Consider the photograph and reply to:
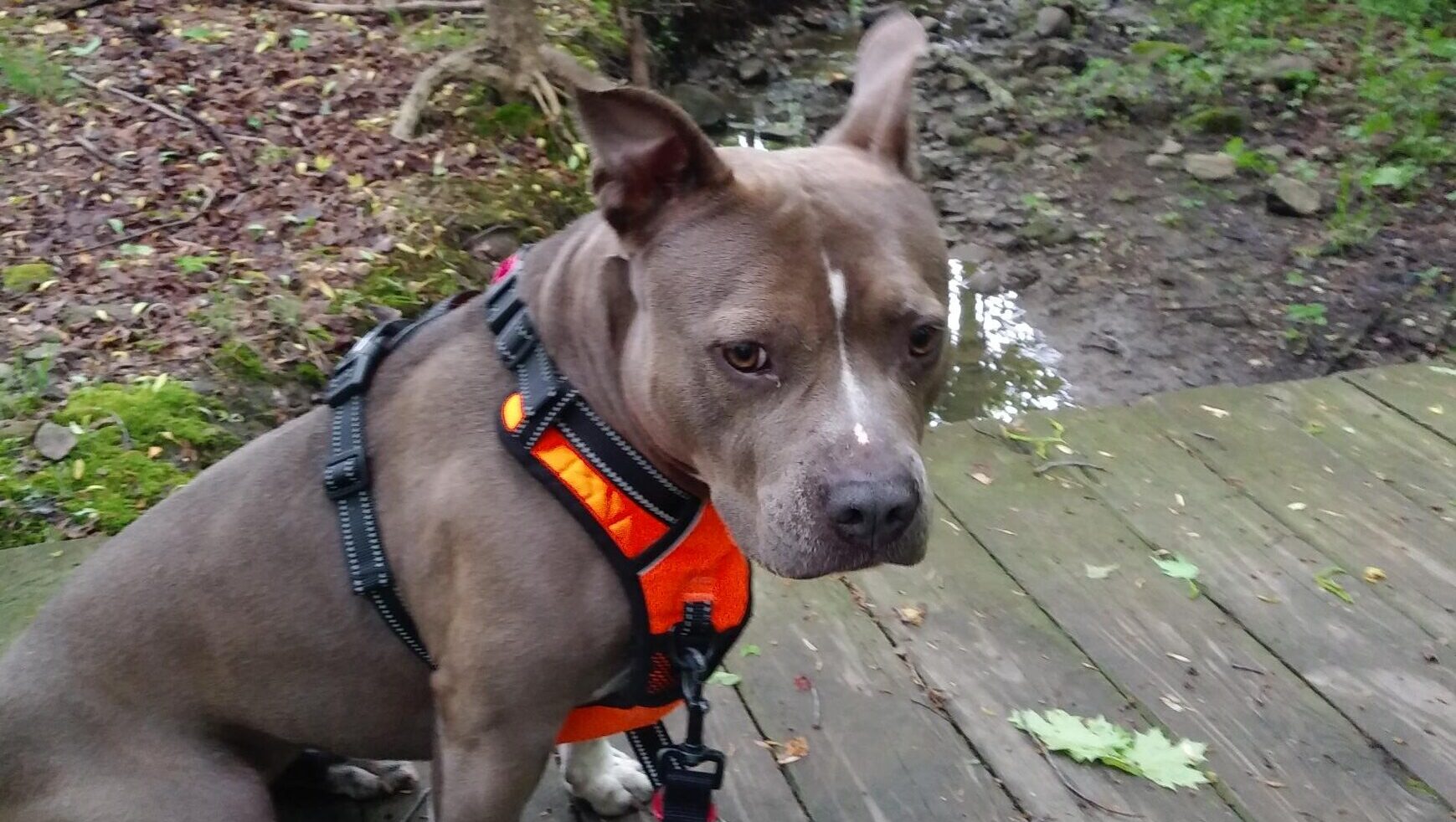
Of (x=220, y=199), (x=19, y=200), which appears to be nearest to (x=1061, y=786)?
(x=220, y=199)

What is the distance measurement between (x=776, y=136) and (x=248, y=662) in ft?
21.5

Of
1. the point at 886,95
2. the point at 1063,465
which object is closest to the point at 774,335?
the point at 886,95

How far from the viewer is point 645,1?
8.23 metres

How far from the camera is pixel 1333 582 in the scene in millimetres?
3510

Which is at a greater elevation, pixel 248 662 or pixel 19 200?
pixel 248 662

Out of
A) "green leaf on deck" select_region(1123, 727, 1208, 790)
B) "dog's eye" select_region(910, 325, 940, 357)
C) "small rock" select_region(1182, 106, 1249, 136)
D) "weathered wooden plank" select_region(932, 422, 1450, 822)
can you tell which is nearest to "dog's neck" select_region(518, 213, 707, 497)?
"dog's eye" select_region(910, 325, 940, 357)

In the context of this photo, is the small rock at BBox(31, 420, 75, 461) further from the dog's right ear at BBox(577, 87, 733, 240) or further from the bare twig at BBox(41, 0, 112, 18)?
the bare twig at BBox(41, 0, 112, 18)

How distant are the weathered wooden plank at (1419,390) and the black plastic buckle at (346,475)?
3731mm

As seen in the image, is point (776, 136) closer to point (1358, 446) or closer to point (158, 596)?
point (1358, 446)

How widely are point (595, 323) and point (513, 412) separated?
0.71 feet

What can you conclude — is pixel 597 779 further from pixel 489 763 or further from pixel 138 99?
pixel 138 99

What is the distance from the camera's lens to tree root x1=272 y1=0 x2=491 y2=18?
21.0 feet

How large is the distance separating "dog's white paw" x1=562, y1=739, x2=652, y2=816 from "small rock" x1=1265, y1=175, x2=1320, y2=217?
5654mm

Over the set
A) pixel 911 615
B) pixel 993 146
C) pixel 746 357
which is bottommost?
pixel 993 146
